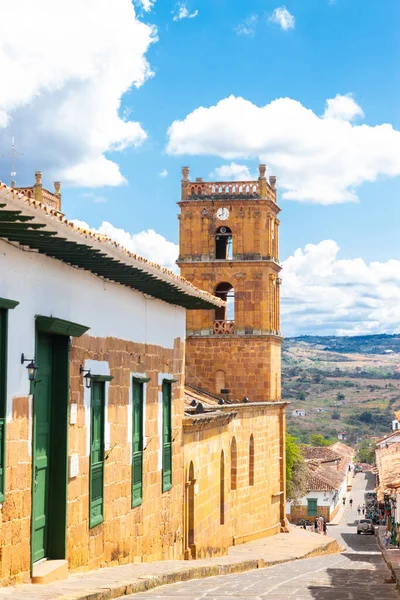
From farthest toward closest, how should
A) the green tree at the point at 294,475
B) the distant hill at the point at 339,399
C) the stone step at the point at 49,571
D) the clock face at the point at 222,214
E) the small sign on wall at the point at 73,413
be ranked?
the distant hill at the point at 339,399 < the green tree at the point at 294,475 < the clock face at the point at 222,214 < the small sign on wall at the point at 73,413 < the stone step at the point at 49,571

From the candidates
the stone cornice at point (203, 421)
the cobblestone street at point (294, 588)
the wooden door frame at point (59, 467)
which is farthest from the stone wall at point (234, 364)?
the wooden door frame at point (59, 467)

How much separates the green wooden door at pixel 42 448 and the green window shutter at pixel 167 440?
4.89 metres

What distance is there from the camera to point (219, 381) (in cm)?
3077

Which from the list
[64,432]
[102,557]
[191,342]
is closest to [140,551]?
[102,557]

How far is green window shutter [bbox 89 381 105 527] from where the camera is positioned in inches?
403

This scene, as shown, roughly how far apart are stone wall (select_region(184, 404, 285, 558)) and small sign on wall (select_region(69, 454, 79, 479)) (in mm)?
5819

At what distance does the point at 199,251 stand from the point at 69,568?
22052mm

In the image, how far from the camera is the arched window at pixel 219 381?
30.7 meters

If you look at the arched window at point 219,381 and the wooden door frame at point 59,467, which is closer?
the wooden door frame at point 59,467

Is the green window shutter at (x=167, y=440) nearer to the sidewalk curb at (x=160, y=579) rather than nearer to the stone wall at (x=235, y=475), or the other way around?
the stone wall at (x=235, y=475)

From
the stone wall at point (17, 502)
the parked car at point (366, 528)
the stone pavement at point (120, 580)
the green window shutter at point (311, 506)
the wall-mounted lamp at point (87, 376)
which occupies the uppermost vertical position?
the wall-mounted lamp at point (87, 376)

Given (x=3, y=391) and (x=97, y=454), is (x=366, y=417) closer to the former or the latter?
(x=97, y=454)

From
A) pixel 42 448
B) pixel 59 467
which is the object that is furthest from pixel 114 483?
pixel 42 448

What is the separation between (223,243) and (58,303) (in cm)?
2263
